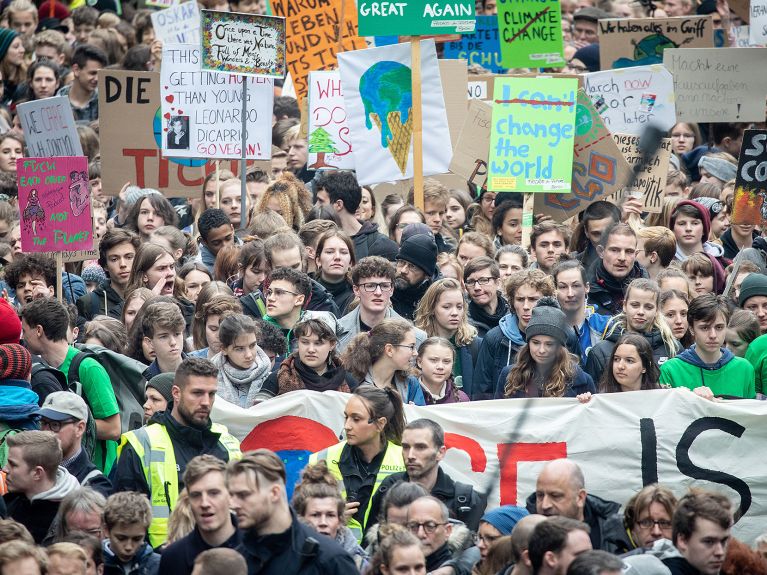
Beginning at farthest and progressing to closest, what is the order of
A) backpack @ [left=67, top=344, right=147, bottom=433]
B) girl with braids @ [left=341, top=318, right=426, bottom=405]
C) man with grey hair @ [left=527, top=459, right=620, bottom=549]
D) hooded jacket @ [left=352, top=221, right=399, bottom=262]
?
hooded jacket @ [left=352, top=221, right=399, bottom=262] < girl with braids @ [left=341, top=318, right=426, bottom=405] < backpack @ [left=67, top=344, right=147, bottom=433] < man with grey hair @ [left=527, top=459, right=620, bottom=549]

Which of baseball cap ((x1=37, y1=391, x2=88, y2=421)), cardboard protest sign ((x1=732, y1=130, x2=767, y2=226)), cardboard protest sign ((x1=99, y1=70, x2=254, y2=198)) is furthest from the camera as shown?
cardboard protest sign ((x1=99, y1=70, x2=254, y2=198))

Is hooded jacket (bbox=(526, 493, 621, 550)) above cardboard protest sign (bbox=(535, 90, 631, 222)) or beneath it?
beneath

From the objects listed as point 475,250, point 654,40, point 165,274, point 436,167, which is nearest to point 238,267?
point 165,274

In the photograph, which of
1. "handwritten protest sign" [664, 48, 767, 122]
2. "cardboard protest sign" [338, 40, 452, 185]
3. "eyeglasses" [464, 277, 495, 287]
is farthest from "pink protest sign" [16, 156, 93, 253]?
"handwritten protest sign" [664, 48, 767, 122]

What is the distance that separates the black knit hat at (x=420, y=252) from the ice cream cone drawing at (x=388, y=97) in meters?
2.49

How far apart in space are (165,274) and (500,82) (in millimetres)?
3395

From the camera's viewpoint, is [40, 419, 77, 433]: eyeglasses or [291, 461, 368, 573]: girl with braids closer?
[291, 461, 368, 573]: girl with braids

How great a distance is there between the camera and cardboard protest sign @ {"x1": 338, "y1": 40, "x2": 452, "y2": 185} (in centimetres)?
1239

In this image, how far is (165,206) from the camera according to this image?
12.0 m

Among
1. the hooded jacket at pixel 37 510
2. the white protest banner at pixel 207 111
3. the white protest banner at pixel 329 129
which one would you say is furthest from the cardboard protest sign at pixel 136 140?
the hooded jacket at pixel 37 510

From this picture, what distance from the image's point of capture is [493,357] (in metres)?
9.45

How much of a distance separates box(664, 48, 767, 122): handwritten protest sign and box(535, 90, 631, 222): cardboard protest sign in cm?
193

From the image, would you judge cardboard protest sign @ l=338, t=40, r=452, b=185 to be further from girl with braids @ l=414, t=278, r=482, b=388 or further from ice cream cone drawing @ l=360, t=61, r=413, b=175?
girl with braids @ l=414, t=278, r=482, b=388

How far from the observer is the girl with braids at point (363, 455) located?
7.68 meters
